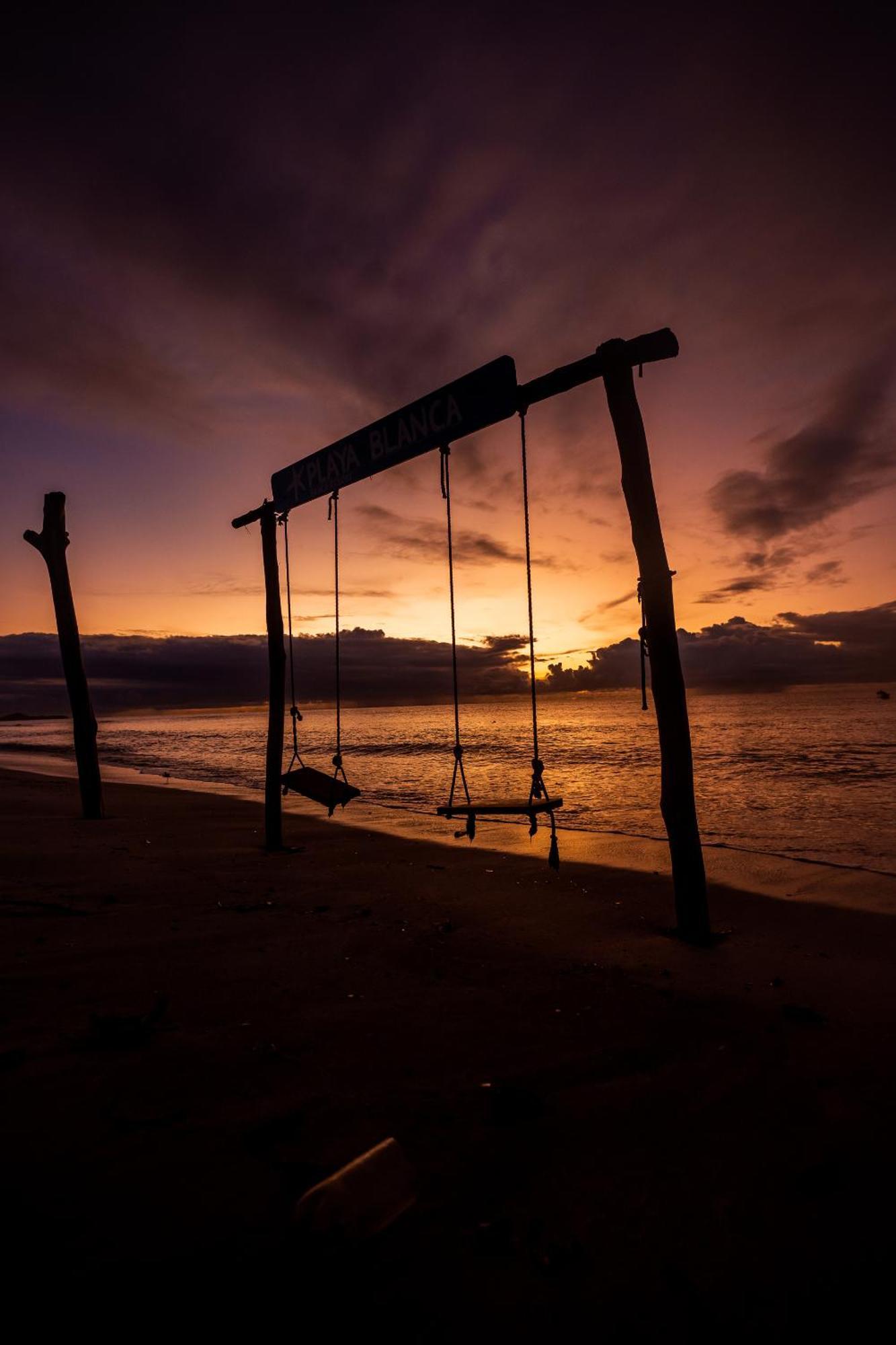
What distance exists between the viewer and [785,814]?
12.1 metres

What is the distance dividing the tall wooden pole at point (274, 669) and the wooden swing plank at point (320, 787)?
905 mm

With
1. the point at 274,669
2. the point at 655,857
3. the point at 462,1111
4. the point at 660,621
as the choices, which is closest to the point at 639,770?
the point at 655,857

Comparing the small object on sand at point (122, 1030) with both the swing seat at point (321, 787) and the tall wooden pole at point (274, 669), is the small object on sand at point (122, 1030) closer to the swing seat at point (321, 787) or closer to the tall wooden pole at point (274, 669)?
the swing seat at point (321, 787)

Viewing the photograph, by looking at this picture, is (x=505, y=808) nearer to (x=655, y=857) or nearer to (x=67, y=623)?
(x=655, y=857)

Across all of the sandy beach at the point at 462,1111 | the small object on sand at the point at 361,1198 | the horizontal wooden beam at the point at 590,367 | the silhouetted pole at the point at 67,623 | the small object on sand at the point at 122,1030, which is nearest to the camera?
the sandy beach at the point at 462,1111

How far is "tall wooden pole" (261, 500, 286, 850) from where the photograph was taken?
7.54 meters

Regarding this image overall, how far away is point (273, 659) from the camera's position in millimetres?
7812

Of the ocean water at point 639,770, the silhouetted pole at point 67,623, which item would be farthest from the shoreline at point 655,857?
the silhouetted pole at point 67,623

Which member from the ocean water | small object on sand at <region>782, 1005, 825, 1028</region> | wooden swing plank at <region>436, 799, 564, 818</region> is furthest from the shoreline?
small object on sand at <region>782, 1005, 825, 1028</region>

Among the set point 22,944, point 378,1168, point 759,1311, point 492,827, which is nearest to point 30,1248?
point 378,1168

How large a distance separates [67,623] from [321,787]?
6.04 metres

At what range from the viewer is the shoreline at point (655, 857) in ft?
20.7

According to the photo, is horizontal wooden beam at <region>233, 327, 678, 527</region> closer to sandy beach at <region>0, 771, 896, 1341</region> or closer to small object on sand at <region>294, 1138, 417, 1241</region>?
sandy beach at <region>0, 771, 896, 1341</region>

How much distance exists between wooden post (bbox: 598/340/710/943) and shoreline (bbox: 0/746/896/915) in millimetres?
1920
